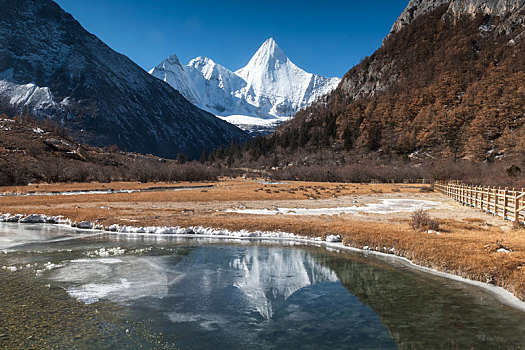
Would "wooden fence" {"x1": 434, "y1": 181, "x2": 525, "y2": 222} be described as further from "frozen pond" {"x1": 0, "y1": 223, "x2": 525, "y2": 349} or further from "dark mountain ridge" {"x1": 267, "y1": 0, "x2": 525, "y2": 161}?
"dark mountain ridge" {"x1": 267, "y1": 0, "x2": 525, "y2": 161}

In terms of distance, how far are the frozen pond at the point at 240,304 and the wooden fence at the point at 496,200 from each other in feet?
42.4

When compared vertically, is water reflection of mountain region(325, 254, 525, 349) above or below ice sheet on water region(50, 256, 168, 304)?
above

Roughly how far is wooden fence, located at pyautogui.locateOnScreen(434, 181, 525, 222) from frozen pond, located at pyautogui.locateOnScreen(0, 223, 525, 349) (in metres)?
12.9

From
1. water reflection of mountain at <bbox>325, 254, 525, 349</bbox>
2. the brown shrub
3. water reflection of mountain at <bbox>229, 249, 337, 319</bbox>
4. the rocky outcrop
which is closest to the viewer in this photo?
water reflection of mountain at <bbox>325, 254, 525, 349</bbox>

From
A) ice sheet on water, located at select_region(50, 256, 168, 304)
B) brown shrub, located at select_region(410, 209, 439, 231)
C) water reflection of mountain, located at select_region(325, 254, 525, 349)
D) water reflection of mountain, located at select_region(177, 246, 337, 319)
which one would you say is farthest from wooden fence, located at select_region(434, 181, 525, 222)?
ice sheet on water, located at select_region(50, 256, 168, 304)

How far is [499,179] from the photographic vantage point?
58.5 meters

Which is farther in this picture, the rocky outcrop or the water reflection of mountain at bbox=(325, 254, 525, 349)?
the rocky outcrop

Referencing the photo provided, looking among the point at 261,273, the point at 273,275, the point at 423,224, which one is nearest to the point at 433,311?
the point at 273,275

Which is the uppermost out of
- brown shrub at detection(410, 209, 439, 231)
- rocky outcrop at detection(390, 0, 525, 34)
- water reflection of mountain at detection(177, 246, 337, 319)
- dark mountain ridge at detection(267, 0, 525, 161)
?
rocky outcrop at detection(390, 0, 525, 34)

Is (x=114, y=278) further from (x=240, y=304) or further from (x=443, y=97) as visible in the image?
(x=443, y=97)

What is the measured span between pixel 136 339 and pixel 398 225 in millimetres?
20112

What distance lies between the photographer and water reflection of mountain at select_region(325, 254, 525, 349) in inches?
331

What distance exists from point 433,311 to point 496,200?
2466cm

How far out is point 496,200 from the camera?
29.7 m
